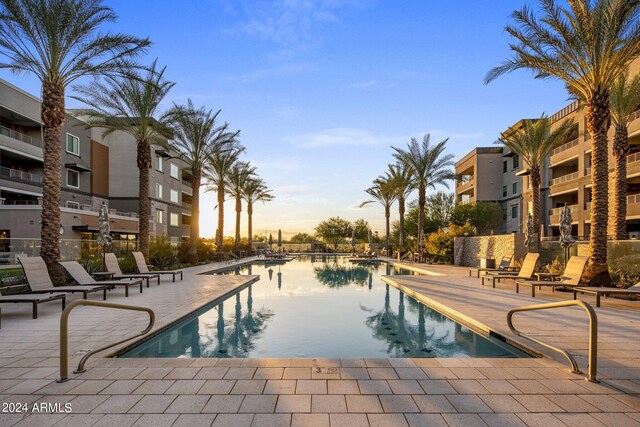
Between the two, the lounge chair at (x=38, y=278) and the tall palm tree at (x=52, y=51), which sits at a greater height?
the tall palm tree at (x=52, y=51)

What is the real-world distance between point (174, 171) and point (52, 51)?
3224 centimetres

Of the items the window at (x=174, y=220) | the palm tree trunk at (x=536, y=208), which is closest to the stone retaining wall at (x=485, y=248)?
the palm tree trunk at (x=536, y=208)

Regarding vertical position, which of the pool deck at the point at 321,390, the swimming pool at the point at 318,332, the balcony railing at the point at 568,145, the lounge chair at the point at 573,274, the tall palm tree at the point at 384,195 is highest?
the balcony railing at the point at 568,145

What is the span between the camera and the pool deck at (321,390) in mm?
3342

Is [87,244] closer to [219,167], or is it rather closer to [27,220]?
[27,220]

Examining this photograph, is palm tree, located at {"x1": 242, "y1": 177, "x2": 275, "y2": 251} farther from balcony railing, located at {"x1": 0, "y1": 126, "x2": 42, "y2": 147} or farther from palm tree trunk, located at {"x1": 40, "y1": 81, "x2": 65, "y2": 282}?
palm tree trunk, located at {"x1": 40, "y1": 81, "x2": 65, "y2": 282}

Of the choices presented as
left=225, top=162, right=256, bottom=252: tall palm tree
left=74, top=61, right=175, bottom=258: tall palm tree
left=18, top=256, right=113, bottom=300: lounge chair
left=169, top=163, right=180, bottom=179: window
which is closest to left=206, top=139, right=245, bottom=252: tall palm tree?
left=225, top=162, right=256, bottom=252: tall palm tree

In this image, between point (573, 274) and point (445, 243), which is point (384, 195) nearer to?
point (445, 243)

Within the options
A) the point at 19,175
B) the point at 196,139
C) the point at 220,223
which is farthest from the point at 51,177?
the point at 19,175

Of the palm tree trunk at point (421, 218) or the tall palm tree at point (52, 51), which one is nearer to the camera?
the tall palm tree at point (52, 51)

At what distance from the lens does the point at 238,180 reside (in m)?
32.5

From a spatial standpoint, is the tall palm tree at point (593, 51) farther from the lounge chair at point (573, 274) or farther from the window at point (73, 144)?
the window at point (73, 144)

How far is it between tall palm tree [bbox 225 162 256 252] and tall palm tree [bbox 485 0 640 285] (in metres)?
23.2

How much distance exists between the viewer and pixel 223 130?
2383cm
